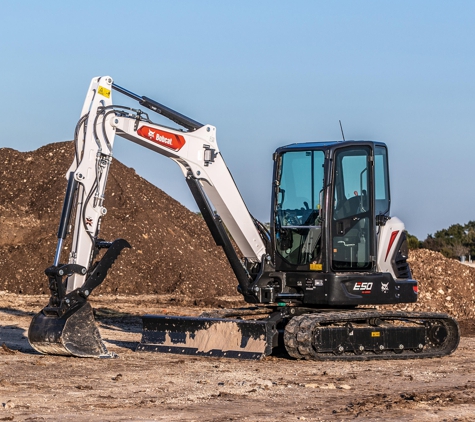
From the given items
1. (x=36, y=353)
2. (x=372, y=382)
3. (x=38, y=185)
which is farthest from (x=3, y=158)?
(x=372, y=382)

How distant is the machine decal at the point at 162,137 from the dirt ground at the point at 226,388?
297 cm

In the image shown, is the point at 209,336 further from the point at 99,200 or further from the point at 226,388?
the point at 226,388

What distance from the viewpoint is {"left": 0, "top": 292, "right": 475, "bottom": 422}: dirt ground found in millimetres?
7809

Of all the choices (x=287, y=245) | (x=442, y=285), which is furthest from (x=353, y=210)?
(x=442, y=285)

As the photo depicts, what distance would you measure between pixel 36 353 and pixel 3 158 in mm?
23734

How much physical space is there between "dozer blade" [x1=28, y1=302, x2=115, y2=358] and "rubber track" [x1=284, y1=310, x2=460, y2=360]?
263 centimetres

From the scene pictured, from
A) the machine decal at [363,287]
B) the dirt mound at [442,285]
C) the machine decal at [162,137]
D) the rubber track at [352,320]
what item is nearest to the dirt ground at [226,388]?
the rubber track at [352,320]

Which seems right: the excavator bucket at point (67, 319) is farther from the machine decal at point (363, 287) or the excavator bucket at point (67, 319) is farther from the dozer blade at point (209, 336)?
the machine decal at point (363, 287)

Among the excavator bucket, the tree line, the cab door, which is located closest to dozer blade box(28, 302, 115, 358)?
the excavator bucket

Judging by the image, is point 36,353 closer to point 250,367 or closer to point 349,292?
point 250,367

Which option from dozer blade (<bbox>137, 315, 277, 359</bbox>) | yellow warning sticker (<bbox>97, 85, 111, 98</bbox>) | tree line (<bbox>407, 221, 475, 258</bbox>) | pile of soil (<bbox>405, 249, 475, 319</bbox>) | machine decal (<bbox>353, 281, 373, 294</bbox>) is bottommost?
dozer blade (<bbox>137, 315, 277, 359</bbox>)

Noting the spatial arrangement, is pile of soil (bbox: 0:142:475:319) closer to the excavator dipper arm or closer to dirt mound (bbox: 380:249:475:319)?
dirt mound (bbox: 380:249:475:319)

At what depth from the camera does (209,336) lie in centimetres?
1207

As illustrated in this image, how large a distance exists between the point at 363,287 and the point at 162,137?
11.6 feet
